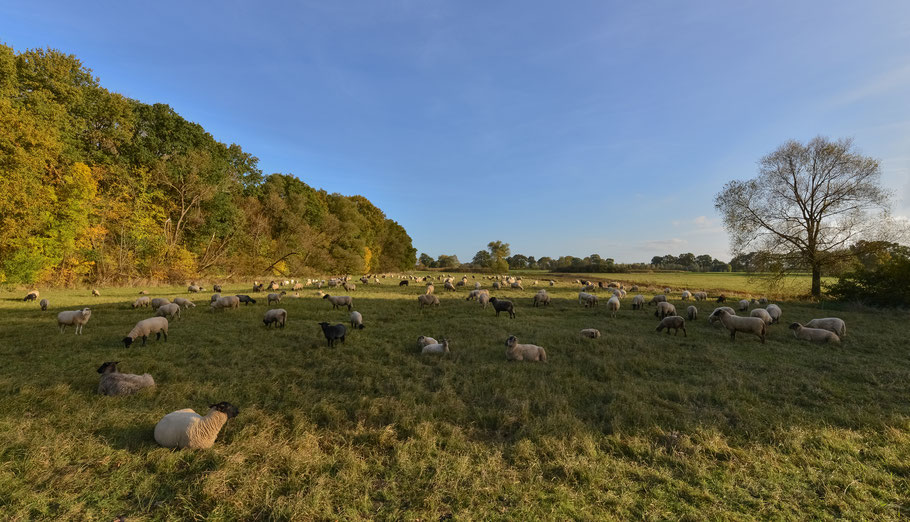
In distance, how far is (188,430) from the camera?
478 cm

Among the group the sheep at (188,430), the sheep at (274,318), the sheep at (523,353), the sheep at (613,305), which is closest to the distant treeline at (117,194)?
the sheep at (274,318)

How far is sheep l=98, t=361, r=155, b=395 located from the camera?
648 cm

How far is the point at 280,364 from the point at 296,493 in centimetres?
588

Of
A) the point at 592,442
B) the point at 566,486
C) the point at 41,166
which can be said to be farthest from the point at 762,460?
the point at 41,166

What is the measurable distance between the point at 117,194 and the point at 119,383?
115 feet

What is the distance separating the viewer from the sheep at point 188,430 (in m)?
4.76

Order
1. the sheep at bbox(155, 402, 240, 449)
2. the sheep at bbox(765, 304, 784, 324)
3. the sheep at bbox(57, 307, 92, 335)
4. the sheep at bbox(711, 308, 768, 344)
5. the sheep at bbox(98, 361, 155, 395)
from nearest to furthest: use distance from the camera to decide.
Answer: the sheep at bbox(155, 402, 240, 449)
the sheep at bbox(98, 361, 155, 395)
the sheep at bbox(57, 307, 92, 335)
the sheep at bbox(711, 308, 768, 344)
the sheep at bbox(765, 304, 784, 324)

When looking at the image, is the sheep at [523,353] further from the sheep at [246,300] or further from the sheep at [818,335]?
the sheep at [246,300]

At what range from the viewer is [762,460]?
466 cm

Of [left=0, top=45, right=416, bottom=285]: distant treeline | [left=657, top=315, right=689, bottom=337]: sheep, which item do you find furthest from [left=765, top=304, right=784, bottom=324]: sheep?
[left=0, top=45, right=416, bottom=285]: distant treeline

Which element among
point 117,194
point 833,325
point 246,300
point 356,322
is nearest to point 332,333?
point 356,322

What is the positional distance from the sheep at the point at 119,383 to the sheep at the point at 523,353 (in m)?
8.69

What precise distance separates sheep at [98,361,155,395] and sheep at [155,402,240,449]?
2.40m

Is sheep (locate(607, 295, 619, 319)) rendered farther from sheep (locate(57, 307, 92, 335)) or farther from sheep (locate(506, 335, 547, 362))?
sheep (locate(57, 307, 92, 335))
